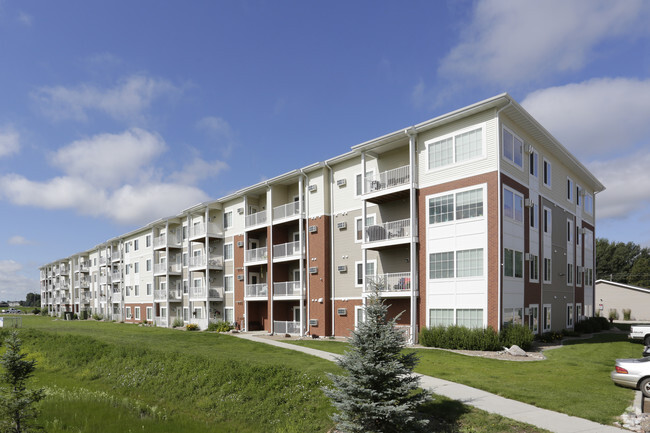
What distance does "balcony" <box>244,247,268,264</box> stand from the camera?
33.3m

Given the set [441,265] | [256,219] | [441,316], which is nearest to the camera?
[441,316]

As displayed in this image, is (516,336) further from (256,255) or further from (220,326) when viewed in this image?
(220,326)

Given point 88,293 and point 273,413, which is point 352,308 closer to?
point 273,413

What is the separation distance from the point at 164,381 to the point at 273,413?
263 inches

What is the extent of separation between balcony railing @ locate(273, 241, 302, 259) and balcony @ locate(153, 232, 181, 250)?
16.9 meters

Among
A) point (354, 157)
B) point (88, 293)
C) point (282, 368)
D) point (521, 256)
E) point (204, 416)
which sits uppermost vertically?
point (354, 157)

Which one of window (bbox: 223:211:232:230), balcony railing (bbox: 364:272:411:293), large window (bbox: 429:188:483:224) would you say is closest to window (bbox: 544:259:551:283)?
large window (bbox: 429:188:483:224)

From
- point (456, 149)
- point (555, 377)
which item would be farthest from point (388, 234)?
point (555, 377)

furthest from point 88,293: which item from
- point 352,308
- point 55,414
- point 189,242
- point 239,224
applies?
point 55,414

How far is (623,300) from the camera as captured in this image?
1859 inches

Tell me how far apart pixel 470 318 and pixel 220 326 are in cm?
2124

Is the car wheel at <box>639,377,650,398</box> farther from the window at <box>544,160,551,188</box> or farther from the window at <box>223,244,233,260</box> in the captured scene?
the window at <box>223,244,233,260</box>

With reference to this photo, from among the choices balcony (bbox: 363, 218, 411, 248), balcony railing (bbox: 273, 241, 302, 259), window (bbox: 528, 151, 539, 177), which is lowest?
balcony railing (bbox: 273, 241, 302, 259)

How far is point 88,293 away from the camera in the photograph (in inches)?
2820
